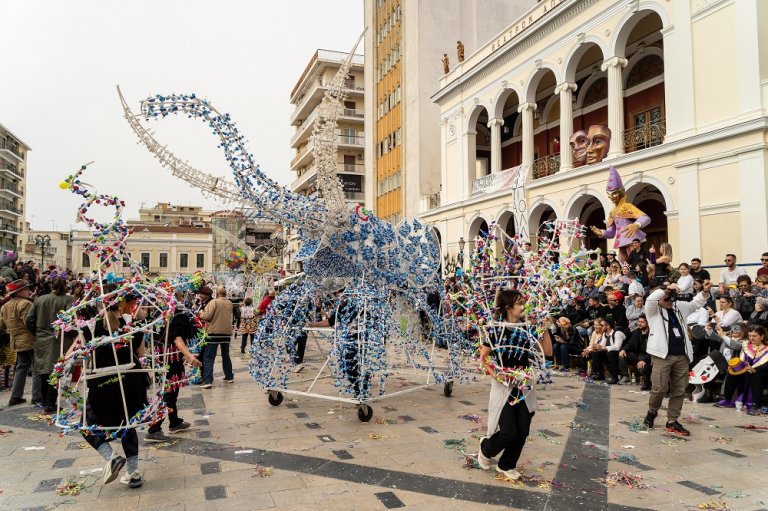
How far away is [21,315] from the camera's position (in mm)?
7750

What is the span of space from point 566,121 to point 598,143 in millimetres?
1862

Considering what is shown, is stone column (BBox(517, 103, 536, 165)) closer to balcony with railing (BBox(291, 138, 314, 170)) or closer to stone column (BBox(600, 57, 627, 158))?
stone column (BBox(600, 57, 627, 158))

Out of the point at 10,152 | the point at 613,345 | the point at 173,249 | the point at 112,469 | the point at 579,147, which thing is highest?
the point at 10,152

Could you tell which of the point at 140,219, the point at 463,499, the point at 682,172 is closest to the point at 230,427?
the point at 463,499

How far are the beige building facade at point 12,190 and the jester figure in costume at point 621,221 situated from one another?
68.8m

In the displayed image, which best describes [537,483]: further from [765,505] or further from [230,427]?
[230,427]

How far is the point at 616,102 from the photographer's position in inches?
653

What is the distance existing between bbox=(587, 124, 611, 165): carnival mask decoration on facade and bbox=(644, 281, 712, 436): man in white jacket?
11.8 metres

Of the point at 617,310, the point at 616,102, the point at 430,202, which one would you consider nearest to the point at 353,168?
the point at 430,202

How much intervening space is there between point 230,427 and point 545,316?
402cm

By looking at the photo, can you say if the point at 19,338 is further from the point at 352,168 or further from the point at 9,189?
the point at 9,189

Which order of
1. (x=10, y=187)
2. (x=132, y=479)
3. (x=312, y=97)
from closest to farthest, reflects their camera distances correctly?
(x=132, y=479)
(x=312, y=97)
(x=10, y=187)

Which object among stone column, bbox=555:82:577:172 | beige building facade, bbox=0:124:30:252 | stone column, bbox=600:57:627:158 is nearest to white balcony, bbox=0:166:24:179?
beige building facade, bbox=0:124:30:252

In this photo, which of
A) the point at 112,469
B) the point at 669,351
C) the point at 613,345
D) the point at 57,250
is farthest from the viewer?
the point at 57,250
